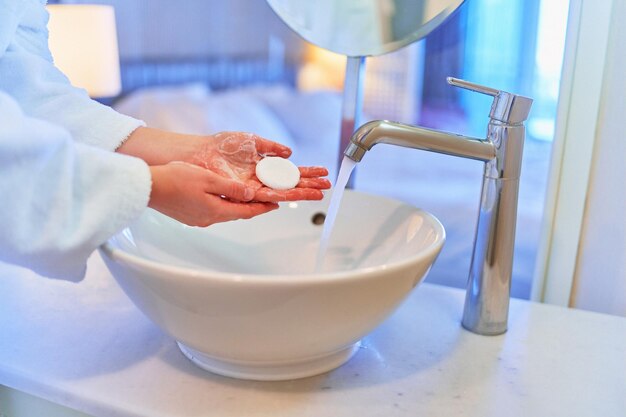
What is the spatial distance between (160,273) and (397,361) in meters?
0.29

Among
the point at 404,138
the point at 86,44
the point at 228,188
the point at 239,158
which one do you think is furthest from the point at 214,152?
the point at 86,44

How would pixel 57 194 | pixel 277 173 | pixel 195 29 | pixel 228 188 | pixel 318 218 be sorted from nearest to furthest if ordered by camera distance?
pixel 57 194 → pixel 228 188 → pixel 277 173 → pixel 318 218 → pixel 195 29

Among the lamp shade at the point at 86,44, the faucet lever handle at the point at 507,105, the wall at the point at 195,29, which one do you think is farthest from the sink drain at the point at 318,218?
the lamp shade at the point at 86,44

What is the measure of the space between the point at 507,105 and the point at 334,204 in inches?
9.3

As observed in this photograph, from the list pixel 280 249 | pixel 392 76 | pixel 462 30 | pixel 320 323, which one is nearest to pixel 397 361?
pixel 320 323

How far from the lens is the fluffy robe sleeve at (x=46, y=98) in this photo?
30.1 inches

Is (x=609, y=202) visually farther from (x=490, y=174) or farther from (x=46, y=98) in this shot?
(x=46, y=98)

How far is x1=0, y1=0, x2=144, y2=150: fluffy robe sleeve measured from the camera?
76 centimetres

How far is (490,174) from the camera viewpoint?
76 centimetres

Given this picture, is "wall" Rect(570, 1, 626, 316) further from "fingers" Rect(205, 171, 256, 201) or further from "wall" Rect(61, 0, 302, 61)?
"wall" Rect(61, 0, 302, 61)

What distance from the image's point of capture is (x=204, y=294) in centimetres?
57

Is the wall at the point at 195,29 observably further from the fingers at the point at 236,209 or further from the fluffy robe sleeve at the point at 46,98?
the fingers at the point at 236,209

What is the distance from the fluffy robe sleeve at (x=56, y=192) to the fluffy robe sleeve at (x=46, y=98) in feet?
0.61

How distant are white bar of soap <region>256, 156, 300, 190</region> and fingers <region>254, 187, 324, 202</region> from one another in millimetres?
18
